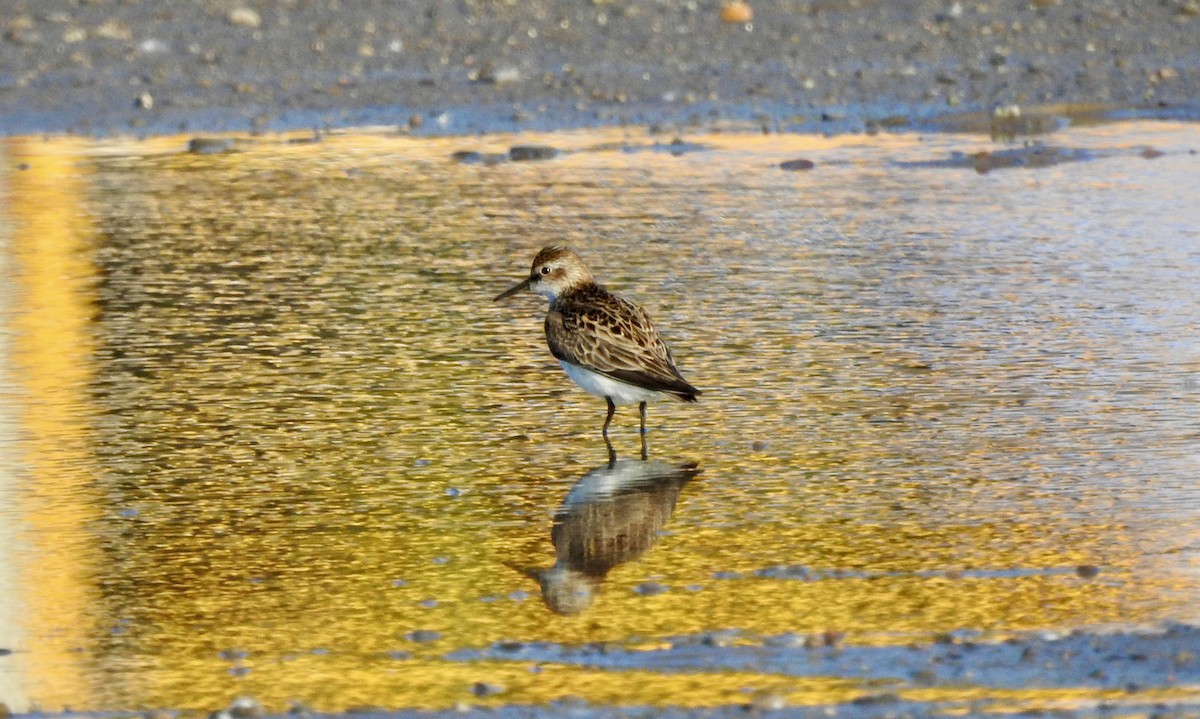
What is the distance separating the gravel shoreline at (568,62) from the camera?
56.2ft

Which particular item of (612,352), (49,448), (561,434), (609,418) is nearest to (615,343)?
(612,352)

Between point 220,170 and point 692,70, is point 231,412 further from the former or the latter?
point 692,70

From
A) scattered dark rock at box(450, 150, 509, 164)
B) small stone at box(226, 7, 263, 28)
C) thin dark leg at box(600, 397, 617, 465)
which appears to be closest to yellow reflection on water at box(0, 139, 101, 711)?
thin dark leg at box(600, 397, 617, 465)

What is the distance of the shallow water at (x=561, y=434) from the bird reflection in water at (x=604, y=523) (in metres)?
0.02

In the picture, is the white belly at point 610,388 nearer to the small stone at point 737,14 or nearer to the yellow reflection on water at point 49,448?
the yellow reflection on water at point 49,448

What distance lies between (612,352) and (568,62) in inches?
439

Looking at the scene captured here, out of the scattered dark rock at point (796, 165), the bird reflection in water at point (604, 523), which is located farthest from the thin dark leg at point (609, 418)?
the scattered dark rock at point (796, 165)

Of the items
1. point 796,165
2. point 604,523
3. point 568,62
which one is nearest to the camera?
point 604,523

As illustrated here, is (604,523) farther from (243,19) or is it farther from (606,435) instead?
(243,19)

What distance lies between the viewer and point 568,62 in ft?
60.8

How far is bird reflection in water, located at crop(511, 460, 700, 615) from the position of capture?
231 inches

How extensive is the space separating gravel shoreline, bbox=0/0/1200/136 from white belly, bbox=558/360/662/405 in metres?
8.86

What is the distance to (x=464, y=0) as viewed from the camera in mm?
20172

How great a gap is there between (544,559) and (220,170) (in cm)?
907
